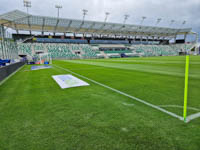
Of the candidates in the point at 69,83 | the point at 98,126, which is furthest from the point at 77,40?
the point at 98,126

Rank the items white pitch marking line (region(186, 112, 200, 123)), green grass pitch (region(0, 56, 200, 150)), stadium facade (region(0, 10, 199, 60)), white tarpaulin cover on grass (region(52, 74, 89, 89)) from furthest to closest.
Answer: stadium facade (region(0, 10, 199, 60)) < white tarpaulin cover on grass (region(52, 74, 89, 89)) < white pitch marking line (region(186, 112, 200, 123)) < green grass pitch (region(0, 56, 200, 150))

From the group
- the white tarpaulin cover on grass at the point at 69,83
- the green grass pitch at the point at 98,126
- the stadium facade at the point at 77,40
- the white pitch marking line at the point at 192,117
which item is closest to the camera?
the green grass pitch at the point at 98,126

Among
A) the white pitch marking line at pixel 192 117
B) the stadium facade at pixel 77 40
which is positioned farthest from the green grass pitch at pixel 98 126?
the stadium facade at pixel 77 40

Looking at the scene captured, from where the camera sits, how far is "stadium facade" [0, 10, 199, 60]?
49.5 metres

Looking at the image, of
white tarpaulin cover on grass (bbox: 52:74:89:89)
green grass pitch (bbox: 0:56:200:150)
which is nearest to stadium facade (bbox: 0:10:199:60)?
white tarpaulin cover on grass (bbox: 52:74:89:89)

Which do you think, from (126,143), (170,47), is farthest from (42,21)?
(170,47)

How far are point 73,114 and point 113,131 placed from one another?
1.26 metres

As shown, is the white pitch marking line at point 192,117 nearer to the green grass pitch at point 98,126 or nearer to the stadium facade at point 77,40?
the green grass pitch at point 98,126

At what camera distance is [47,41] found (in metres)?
63.5

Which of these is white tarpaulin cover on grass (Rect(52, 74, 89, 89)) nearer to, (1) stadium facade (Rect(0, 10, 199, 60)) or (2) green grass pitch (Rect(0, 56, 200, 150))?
(2) green grass pitch (Rect(0, 56, 200, 150))

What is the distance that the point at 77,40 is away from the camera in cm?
7100

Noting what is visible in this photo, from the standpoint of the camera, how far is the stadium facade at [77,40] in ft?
162

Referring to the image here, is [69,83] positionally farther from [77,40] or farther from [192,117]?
[77,40]

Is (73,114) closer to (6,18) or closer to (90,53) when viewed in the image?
(6,18)
